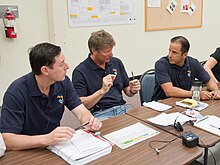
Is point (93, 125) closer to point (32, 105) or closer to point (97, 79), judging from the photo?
point (32, 105)

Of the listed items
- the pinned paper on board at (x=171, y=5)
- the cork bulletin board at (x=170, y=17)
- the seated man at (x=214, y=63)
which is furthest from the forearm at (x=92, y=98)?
the pinned paper on board at (x=171, y=5)

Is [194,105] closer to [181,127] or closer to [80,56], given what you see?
[181,127]

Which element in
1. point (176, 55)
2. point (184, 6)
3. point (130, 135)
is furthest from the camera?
point (184, 6)

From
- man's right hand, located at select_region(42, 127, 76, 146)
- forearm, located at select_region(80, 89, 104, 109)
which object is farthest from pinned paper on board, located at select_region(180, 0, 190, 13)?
man's right hand, located at select_region(42, 127, 76, 146)

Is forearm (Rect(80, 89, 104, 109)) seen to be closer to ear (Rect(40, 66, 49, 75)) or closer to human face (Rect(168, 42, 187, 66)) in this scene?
ear (Rect(40, 66, 49, 75))

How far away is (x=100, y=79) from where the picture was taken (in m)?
2.11

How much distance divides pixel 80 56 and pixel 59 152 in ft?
8.53

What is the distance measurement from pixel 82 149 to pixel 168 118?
2.12ft

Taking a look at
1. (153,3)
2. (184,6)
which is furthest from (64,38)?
(184,6)

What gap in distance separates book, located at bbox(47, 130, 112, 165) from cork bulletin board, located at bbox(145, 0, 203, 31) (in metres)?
3.38

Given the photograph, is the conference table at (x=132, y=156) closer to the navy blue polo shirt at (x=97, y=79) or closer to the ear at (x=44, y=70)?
the ear at (x=44, y=70)

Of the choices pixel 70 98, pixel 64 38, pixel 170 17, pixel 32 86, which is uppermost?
pixel 170 17

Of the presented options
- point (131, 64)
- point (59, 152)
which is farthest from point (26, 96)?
point (131, 64)

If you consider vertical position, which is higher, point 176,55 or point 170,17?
point 170,17
